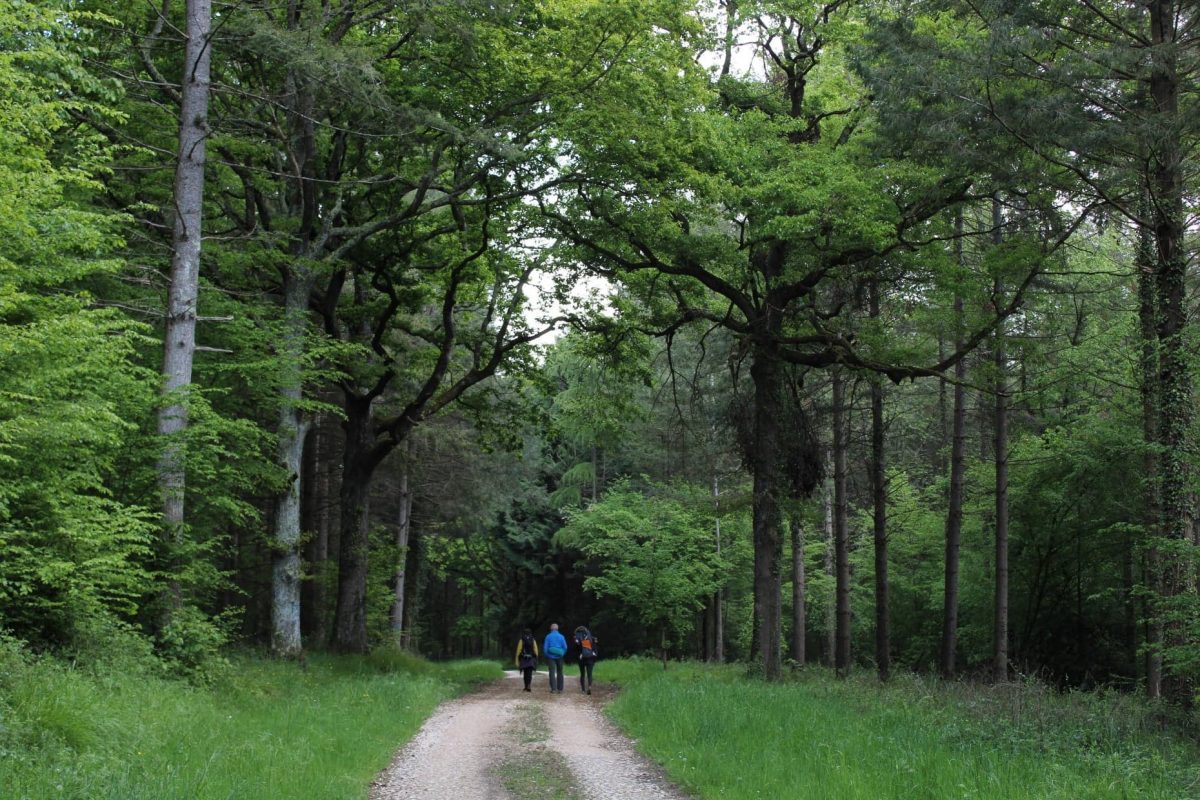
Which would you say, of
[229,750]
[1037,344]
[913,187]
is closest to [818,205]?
[913,187]

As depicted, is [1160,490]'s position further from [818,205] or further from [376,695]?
[376,695]

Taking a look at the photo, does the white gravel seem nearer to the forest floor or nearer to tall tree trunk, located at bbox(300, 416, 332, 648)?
the forest floor

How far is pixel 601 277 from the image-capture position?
1848 centimetres

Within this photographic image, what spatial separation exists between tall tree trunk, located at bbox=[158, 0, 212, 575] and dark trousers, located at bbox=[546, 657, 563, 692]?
10.8 meters

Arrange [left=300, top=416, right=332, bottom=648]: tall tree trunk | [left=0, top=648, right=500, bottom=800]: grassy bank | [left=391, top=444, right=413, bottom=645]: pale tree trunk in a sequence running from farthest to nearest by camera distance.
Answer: [left=391, top=444, right=413, bottom=645]: pale tree trunk
[left=300, top=416, right=332, bottom=648]: tall tree trunk
[left=0, top=648, right=500, bottom=800]: grassy bank

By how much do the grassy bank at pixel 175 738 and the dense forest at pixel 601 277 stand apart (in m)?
0.96

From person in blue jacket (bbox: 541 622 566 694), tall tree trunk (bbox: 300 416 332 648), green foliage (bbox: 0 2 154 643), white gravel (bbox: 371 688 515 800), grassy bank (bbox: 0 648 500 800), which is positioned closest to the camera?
grassy bank (bbox: 0 648 500 800)

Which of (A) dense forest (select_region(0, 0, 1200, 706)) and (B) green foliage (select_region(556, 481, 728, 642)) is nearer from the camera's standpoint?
(A) dense forest (select_region(0, 0, 1200, 706))

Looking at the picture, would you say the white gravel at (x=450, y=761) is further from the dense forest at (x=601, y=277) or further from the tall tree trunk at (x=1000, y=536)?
the tall tree trunk at (x=1000, y=536)

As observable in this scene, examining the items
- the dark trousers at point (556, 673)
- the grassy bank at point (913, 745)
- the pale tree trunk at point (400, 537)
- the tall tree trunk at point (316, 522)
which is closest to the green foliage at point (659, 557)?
the dark trousers at point (556, 673)

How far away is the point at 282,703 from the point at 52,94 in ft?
25.5

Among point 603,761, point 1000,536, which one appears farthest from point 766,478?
point 603,761

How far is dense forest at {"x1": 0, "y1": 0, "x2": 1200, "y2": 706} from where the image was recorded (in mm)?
9320

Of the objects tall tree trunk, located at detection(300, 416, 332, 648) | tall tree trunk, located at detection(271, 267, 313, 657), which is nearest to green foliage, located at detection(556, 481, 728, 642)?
tall tree trunk, located at detection(300, 416, 332, 648)
